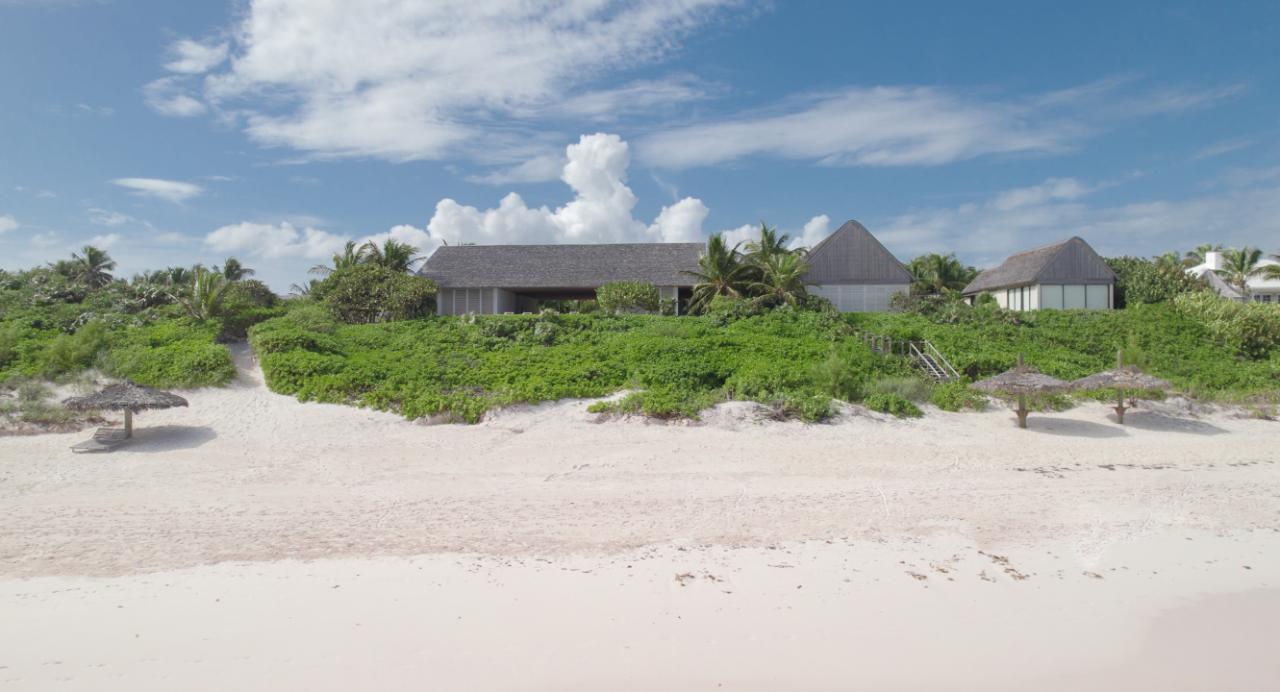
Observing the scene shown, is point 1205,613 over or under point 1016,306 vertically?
under

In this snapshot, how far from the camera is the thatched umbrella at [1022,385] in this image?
14.3m

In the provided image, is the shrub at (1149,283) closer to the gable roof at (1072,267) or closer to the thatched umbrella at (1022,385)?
the gable roof at (1072,267)

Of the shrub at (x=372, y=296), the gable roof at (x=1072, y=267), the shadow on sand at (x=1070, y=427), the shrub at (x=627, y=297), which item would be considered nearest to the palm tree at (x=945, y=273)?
the gable roof at (x=1072, y=267)

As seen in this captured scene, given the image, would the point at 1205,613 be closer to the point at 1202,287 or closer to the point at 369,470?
the point at 369,470

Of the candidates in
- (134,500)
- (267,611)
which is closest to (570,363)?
→ (134,500)

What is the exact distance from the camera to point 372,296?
25.4 metres

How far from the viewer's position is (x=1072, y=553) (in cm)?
769

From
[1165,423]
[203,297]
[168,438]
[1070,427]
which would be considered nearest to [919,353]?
[1070,427]

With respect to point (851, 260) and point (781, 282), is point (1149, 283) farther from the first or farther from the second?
point (781, 282)

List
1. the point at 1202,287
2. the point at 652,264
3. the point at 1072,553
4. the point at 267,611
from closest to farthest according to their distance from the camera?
the point at 267,611 < the point at 1072,553 < the point at 1202,287 < the point at 652,264

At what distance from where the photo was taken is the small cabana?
12.4m

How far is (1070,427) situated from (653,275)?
17.3 m

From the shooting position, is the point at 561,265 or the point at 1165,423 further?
the point at 561,265

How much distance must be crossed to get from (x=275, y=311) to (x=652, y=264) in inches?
598
